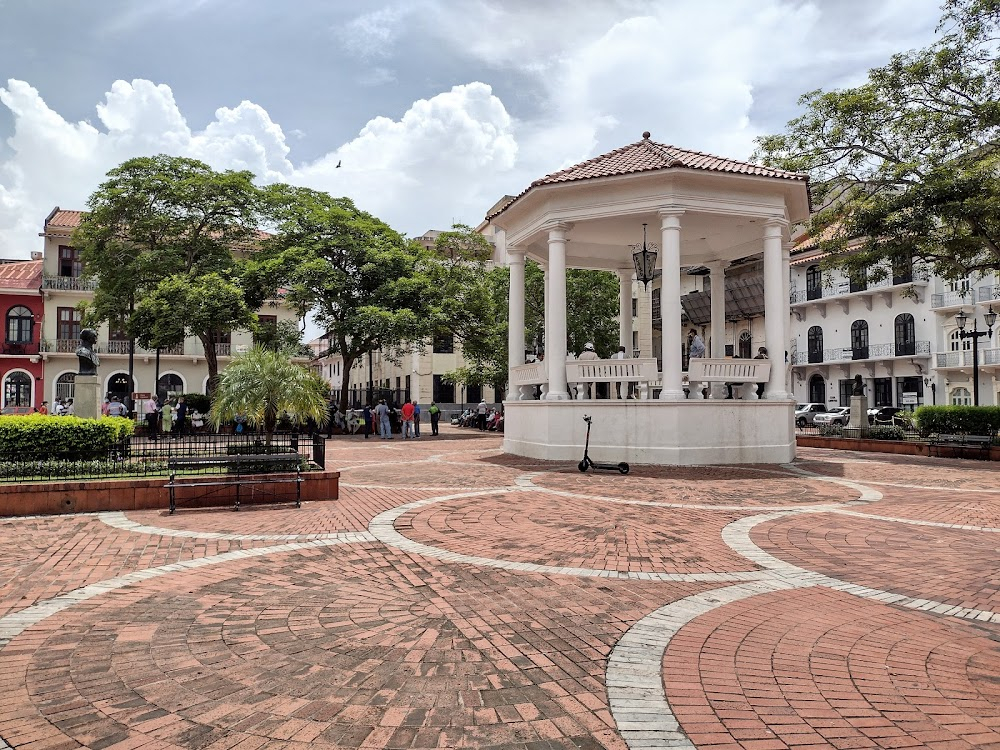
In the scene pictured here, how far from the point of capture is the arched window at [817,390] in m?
43.0

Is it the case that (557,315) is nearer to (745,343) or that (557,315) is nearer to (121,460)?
(121,460)

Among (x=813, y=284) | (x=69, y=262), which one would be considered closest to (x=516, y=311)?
(x=813, y=284)

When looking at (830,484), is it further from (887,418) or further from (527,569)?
(887,418)

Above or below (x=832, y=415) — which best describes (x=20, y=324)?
above

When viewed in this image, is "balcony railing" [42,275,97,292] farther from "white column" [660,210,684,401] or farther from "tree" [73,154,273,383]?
"white column" [660,210,684,401]

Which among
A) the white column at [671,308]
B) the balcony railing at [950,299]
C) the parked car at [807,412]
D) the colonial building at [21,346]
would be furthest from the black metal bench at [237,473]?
the colonial building at [21,346]

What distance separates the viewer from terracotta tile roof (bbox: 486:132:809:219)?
15.2m

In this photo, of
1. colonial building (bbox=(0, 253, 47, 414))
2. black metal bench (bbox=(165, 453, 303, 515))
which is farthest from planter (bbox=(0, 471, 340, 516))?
colonial building (bbox=(0, 253, 47, 414))

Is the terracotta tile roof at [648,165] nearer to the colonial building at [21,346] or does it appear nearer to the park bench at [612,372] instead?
the park bench at [612,372]

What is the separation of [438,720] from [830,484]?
1084 centimetres

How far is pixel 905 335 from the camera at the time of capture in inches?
1490

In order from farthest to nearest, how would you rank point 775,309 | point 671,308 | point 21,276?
point 21,276 → point 775,309 → point 671,308

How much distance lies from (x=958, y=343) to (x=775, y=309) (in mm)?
26669

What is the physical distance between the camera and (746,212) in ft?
51.6
